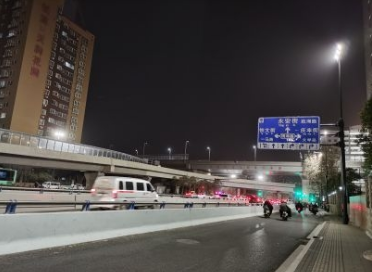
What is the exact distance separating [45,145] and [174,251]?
1709 inches

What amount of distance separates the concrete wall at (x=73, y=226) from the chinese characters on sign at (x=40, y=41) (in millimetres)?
89401

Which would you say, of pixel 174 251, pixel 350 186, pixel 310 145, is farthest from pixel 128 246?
pixel 350 186

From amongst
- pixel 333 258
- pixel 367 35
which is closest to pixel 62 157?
pixel 333 258

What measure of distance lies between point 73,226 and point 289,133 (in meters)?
19.6

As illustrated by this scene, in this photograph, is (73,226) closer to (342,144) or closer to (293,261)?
(293,261)

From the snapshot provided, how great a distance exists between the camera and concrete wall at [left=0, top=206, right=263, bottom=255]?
8117 millimetres

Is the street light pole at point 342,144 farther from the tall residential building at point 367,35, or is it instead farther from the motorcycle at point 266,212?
the tall residential building at point 367,35

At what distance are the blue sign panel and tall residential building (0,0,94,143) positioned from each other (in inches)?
3078

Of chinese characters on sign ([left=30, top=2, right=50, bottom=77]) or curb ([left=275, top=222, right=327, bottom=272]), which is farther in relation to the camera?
chinese characters on sign ([left=30, top=2, right=50, bottom=77])

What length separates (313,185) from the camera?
6700cm

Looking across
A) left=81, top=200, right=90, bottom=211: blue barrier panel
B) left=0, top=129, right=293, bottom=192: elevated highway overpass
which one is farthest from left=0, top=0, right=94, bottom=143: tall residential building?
left=81, top=200, right=90, bottom=211: blue barrier panel

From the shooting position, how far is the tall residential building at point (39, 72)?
3647 inches

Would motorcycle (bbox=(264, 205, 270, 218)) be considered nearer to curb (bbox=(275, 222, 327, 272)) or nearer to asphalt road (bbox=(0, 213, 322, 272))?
asphalt road (bbox=(0, 213, 322, 272))

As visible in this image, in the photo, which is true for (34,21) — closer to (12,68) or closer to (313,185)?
(12,68)
